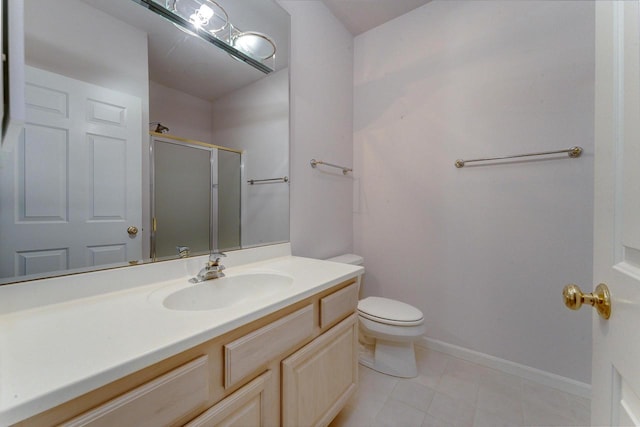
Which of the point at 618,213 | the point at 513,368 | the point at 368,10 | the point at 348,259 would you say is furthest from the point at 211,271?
the point at 368,10

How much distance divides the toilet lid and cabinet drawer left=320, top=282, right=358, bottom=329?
435 mm

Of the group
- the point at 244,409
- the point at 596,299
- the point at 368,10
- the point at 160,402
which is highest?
the point at 368,10

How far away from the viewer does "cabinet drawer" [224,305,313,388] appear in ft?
2.24

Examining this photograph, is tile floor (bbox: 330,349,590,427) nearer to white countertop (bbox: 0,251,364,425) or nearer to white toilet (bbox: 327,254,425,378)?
white toilet (bbox: 327,254,425,378)

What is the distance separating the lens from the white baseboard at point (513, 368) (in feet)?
4.63

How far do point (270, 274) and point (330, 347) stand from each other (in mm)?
396

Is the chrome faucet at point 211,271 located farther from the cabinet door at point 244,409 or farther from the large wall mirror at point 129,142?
the cabinet door at point 244,409

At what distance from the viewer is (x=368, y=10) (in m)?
1.88

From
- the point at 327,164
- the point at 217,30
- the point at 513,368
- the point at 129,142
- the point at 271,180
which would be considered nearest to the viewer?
the point at 129,142

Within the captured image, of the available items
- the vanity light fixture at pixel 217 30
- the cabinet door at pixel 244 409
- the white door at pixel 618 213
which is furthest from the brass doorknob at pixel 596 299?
the vanity light fixture at pixel 217 30

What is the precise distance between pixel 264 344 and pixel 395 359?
117 cm

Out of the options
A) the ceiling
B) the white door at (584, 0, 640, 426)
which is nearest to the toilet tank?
the white door at (584, 0, 640, 426)

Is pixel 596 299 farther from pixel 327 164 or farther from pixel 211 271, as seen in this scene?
pixel 327 164

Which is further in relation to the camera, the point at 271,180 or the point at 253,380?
the point at 271,180
